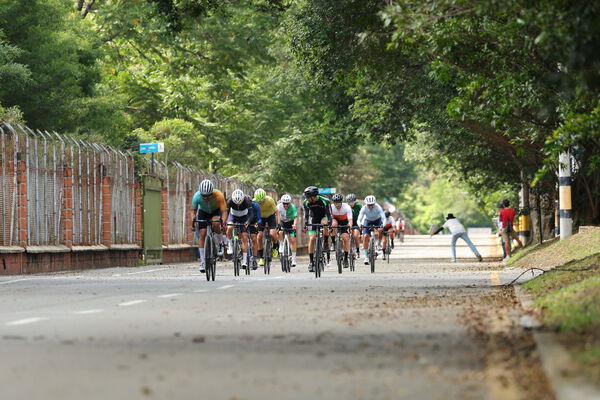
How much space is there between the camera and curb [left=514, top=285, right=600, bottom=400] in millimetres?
7078

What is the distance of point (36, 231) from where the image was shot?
29.5 metres

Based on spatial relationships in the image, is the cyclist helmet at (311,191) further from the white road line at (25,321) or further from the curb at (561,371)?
the curb at (561,371)

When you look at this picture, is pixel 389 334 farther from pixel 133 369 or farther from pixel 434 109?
pixel 434 109

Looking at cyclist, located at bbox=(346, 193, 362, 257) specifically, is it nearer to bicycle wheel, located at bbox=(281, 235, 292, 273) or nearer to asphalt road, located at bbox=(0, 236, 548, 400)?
bicycle wheel, located at bbox=(281, 235, 292, 273)

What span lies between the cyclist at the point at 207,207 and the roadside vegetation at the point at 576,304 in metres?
6.21

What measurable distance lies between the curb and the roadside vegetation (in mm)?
86

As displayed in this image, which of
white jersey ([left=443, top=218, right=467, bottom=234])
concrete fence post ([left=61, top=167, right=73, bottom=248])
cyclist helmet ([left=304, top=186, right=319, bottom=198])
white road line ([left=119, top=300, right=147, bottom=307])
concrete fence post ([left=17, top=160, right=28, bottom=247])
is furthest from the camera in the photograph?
white jersey ([left=443, top=218, right=467, bottom=234])

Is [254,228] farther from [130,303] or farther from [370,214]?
[130,303]

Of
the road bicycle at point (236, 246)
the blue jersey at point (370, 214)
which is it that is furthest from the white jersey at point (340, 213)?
the road bicycle at point (236, 246)

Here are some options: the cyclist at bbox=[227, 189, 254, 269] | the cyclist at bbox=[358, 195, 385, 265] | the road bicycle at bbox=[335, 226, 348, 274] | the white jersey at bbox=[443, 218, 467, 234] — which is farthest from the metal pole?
the white jersey at bbox=[443, 218, 467, 234]

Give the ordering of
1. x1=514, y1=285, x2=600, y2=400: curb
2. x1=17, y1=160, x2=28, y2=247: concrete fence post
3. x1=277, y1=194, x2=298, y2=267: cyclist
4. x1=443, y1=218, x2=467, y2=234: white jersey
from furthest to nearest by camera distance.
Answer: x1=443, y1=218, x2=467, y2=234: white jersey, x1=17, y1=160, x2=28, y2=247: concrete fence post, x1=277, y1=194, x2=298, y2=267: cyclist, x1=514, y1=285, x2=600, y2=400: curb

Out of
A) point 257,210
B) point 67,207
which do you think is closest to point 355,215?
point 257,210

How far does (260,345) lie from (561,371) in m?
3.14

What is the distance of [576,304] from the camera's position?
40.7 feet
